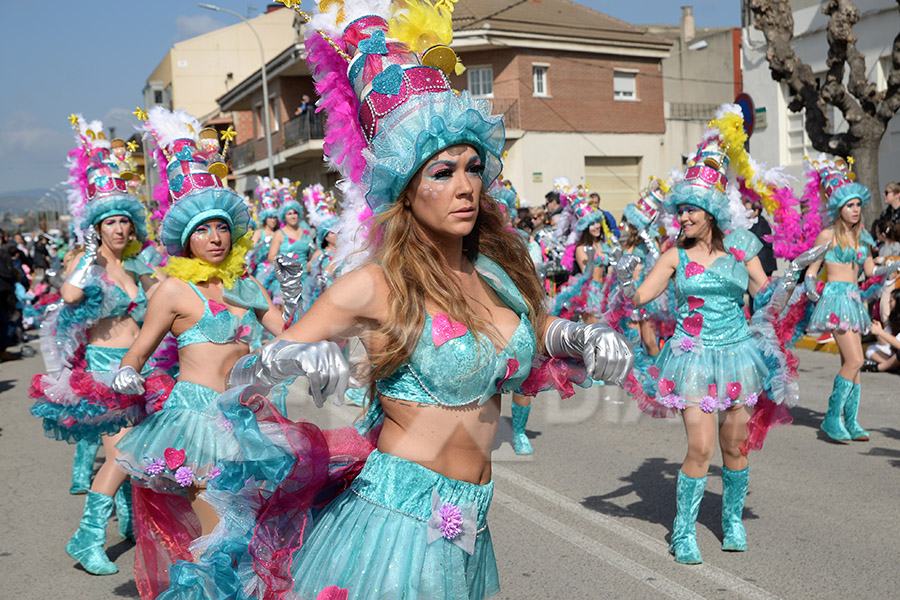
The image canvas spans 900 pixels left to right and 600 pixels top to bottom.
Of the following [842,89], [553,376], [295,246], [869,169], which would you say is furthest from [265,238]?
[553,376]

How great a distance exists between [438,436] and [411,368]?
0.22 meters

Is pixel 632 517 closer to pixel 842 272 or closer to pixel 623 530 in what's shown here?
pixel 623 530

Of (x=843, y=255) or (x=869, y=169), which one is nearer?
(x=843, y=255)

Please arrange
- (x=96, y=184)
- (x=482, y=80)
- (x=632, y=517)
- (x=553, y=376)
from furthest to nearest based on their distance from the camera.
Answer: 1. (x=482, y=80)
2. (x=96, y=184)
3. (x=632, y=517)
4. (x=553, y=376)

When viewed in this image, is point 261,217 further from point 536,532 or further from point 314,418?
point 536,532

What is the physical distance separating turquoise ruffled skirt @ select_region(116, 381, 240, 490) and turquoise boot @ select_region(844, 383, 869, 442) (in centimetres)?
561

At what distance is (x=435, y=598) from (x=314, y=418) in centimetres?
600

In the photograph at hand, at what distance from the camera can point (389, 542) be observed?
2533mm

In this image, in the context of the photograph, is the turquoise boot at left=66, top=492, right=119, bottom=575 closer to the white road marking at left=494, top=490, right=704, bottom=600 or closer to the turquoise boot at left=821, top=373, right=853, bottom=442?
the white road marking at left=494, top=490, right=704, bottom=600

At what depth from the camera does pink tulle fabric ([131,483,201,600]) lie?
13.8ft

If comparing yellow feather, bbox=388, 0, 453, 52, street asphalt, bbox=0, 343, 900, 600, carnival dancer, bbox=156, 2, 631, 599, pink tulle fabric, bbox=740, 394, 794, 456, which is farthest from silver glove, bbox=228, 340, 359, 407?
pink tulle fabric, bbox=740, 394, 794, 456

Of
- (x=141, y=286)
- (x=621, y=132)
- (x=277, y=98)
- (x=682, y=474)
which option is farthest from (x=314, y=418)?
(x=277, y=98)

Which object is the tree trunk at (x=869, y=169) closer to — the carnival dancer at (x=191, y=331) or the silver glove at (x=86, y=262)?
the carnival dancer at (x=191, y=331)

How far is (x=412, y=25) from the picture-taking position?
2.91m
